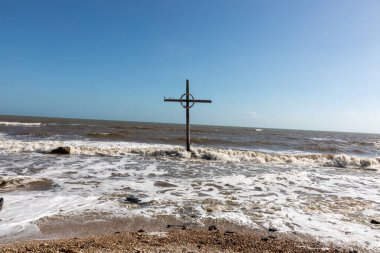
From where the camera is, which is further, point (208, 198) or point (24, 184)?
point (24, 184)

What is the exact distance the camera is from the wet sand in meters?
4.61

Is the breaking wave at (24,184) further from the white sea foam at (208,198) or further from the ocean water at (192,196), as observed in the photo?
the white sea foam at (208,198)

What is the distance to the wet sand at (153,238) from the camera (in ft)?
15.1

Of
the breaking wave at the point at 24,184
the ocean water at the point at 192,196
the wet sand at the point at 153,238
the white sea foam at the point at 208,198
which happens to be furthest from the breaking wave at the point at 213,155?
the wet sand at the point at 153,238

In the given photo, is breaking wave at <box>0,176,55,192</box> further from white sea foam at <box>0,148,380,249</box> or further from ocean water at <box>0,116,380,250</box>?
white sea foam at <box>0,148,380,249</box>

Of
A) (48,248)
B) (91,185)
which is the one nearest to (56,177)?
(91,185)

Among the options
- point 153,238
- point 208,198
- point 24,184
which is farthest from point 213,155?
point 153,238

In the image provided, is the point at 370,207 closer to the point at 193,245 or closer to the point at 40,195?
the point at 193,245

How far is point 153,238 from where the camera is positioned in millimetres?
5160

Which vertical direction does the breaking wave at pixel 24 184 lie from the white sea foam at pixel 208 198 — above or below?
above

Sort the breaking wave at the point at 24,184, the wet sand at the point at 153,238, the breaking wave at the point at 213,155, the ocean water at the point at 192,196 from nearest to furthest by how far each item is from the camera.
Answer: the wet sand at the point at 153,238 < the ocean water at the point at 192,196 < the breaking wave at the point at 24,184 < the breaking wave at the point at 213,155

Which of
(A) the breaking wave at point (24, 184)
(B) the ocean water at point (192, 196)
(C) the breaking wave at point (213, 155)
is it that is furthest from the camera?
(C) the breaking wave at point (213, 155)

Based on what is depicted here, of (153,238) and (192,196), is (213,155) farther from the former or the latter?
(153,238)

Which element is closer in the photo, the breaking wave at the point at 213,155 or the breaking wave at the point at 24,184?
the breaking wave at the point at 24,184
